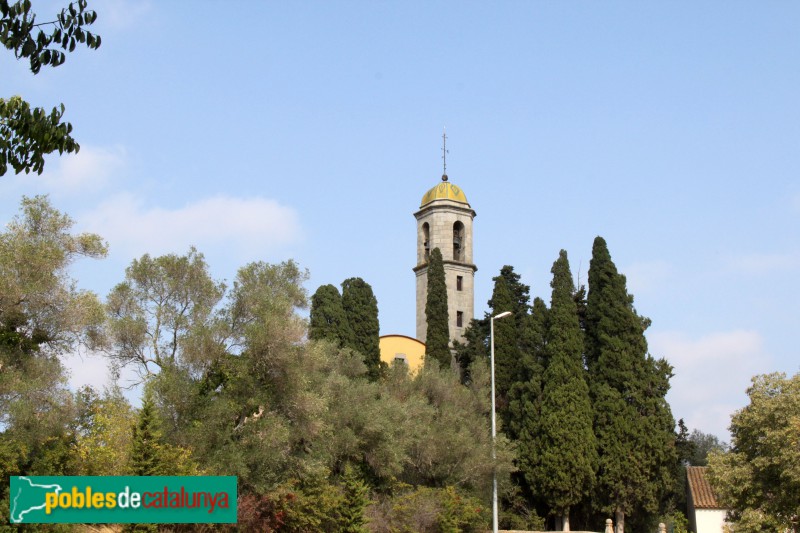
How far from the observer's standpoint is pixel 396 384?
1513 inches

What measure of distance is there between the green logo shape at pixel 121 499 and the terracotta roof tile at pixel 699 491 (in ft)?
99.6

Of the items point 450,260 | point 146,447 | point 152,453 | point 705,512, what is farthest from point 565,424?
point 146,447

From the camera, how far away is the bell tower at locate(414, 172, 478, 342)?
5488 centimetres

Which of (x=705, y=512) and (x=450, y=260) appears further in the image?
(x=450, y=260)

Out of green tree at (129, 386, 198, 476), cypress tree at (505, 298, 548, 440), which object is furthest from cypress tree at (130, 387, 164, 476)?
cypress tree at (505, 298, 548, 440)

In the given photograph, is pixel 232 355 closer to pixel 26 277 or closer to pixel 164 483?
pixel 26 277

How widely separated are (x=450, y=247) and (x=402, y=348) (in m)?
8.80

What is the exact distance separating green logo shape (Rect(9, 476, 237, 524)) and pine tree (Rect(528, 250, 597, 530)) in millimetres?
22142

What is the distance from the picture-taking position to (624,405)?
39.1 m

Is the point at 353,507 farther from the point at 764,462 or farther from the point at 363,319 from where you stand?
the point at 363,319

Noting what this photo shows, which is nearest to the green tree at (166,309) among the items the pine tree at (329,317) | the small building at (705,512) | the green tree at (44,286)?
the green tree at (44,286)

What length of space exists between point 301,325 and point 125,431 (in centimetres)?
594

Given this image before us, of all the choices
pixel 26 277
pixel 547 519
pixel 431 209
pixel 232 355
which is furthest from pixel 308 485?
pixel 431 209

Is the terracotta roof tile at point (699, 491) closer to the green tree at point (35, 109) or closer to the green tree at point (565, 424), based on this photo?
the green tree at point (565, 424)
